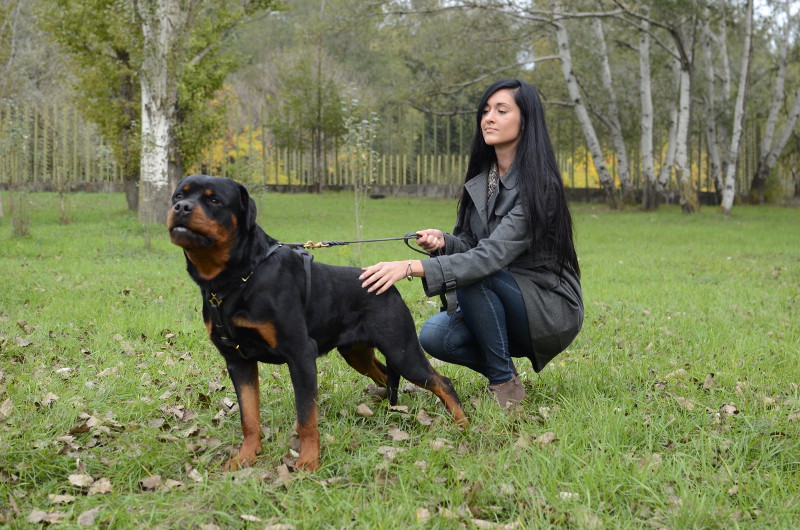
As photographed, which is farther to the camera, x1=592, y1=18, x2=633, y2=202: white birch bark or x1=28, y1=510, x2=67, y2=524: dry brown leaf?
x1=592, y1=18, x2=633, y2=202: white birch bark

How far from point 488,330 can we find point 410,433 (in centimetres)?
71

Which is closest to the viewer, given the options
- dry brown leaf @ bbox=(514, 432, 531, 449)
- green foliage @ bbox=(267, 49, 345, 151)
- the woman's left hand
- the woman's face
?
dry brown leaf @ bbox=(514, 432, 531, 449)

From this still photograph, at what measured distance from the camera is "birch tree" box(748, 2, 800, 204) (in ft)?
84.5

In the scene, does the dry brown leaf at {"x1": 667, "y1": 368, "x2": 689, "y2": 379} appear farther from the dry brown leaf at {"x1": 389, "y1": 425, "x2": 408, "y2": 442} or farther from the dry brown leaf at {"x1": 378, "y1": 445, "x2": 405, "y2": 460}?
the dry brown leaf at {"x1": 378, "y1": 445, "x2": 405, "y2": 460}

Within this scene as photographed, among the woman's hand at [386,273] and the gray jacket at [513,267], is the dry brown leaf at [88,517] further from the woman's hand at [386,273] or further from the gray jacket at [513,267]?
the gray jacket at [513,267]

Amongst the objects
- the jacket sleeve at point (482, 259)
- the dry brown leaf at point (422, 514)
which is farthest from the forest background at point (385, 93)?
the dry brown leaf at point (422, 514)

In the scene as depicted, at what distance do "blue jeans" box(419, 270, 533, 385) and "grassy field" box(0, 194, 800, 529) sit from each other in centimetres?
24

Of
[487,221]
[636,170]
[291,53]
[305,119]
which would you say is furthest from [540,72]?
[487,221]

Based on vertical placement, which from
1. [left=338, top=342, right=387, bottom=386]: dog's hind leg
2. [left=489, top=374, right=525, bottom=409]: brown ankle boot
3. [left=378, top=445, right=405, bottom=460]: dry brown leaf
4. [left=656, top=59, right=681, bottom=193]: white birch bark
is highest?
[left=656, top=59, right=681, bottom=193]: white birch bark

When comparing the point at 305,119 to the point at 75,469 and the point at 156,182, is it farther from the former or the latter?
the point at 75,469

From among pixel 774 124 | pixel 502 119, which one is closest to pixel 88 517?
pixel 502 119

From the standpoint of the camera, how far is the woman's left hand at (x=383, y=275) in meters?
3.67

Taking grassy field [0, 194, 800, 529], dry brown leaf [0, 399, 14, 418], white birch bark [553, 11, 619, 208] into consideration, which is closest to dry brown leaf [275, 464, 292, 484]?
grassy field [0, 194, 800, 529]

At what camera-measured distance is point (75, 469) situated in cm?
346
